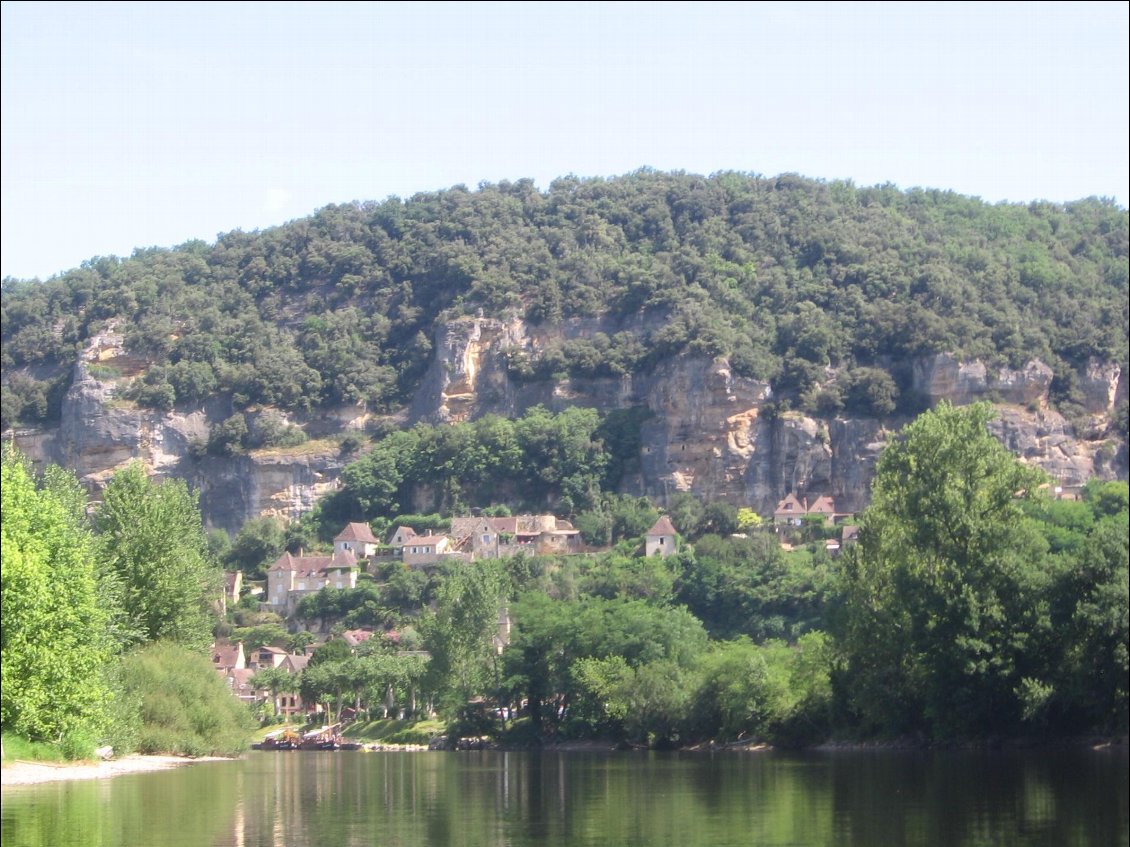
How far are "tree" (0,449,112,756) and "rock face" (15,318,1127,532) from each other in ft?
321

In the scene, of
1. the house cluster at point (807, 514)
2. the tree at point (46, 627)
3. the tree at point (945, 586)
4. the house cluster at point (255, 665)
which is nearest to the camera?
the tree at point (46, 627)

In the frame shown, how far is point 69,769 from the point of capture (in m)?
46.4

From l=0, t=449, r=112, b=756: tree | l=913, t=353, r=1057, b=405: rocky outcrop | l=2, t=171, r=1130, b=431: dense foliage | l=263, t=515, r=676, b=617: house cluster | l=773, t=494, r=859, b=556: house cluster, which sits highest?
l=2, t=171, r=1130, b=431: dense foliage

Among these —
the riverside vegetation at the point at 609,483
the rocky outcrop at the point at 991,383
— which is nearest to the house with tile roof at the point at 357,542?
the riverside vegetation at the point at 609,483

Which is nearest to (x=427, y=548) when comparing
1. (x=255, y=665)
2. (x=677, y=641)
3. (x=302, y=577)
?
(x=302, y=577)

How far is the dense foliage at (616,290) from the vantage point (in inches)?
5989

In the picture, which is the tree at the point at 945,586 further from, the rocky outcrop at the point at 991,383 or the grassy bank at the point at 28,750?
the rocky outcrop at the point at 991,383

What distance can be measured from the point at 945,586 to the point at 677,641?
83.7 feet

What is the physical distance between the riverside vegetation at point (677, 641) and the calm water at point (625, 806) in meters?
2.59

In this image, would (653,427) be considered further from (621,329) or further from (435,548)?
(435,548)

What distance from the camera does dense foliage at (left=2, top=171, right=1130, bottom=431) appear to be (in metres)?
152

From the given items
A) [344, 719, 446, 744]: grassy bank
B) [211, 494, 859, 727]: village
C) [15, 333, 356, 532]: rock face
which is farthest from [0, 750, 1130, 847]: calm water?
[15, 333, 356, 532]: rock face

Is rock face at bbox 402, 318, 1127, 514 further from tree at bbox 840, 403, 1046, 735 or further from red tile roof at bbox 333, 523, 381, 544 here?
tree at bbox 840, 403, 1046, 735

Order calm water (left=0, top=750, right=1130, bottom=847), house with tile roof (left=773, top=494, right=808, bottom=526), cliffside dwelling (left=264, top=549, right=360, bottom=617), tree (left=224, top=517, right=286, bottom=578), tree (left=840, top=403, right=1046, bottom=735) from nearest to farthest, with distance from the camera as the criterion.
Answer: calm water (left=0, top=750, right=1130, bottom=847) < tree (left=840, top=403, right=1046, bottom=735) < cliffside dwelling (left=264, top=549, right=360, bottom=617) < house with tile roof (left=773, top=494, right=808, bottom=526) < tree (left=224, top=517, right=286, bottom=578)
